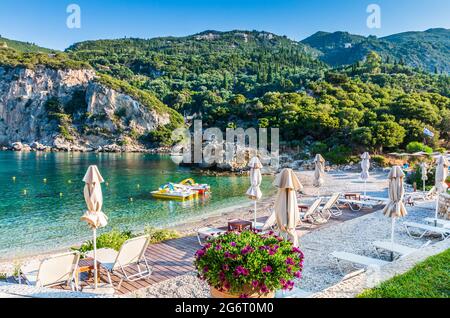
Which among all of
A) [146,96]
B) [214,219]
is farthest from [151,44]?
[214,219]

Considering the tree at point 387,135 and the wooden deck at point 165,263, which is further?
the tree at point 387,135

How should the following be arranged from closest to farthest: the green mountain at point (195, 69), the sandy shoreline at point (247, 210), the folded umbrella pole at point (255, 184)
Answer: the folded umbrella pole at point (255, 184) < the sandy shoreline at point (247, 210) < the green mountain at point (195, 69)

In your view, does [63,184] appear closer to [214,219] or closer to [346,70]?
[214,219]

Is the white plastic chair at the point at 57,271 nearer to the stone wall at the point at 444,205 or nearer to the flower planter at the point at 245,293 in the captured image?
the flower planter at the point at 245,293

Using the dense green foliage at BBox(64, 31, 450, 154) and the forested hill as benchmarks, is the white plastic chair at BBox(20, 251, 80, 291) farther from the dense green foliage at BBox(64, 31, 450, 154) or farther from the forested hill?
the forested hill

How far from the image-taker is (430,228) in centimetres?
877

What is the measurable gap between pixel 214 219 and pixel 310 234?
6.92m

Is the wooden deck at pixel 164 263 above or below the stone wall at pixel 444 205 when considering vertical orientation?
below

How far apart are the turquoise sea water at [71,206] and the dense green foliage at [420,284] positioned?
1059 cm

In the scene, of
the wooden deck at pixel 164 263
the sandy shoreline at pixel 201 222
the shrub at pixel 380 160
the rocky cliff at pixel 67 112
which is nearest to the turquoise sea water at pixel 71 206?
the sandy shoreline at pixel 201 222

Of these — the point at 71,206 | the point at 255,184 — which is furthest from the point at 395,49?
the point at 255,184

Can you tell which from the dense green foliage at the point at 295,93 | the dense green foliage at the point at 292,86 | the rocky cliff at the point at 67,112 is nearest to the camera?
the dense green foliage at the point at 295,93

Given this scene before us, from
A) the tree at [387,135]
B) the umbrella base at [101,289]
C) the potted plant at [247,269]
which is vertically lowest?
the umbrella base at [101,289]

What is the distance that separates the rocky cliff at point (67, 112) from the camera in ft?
247
